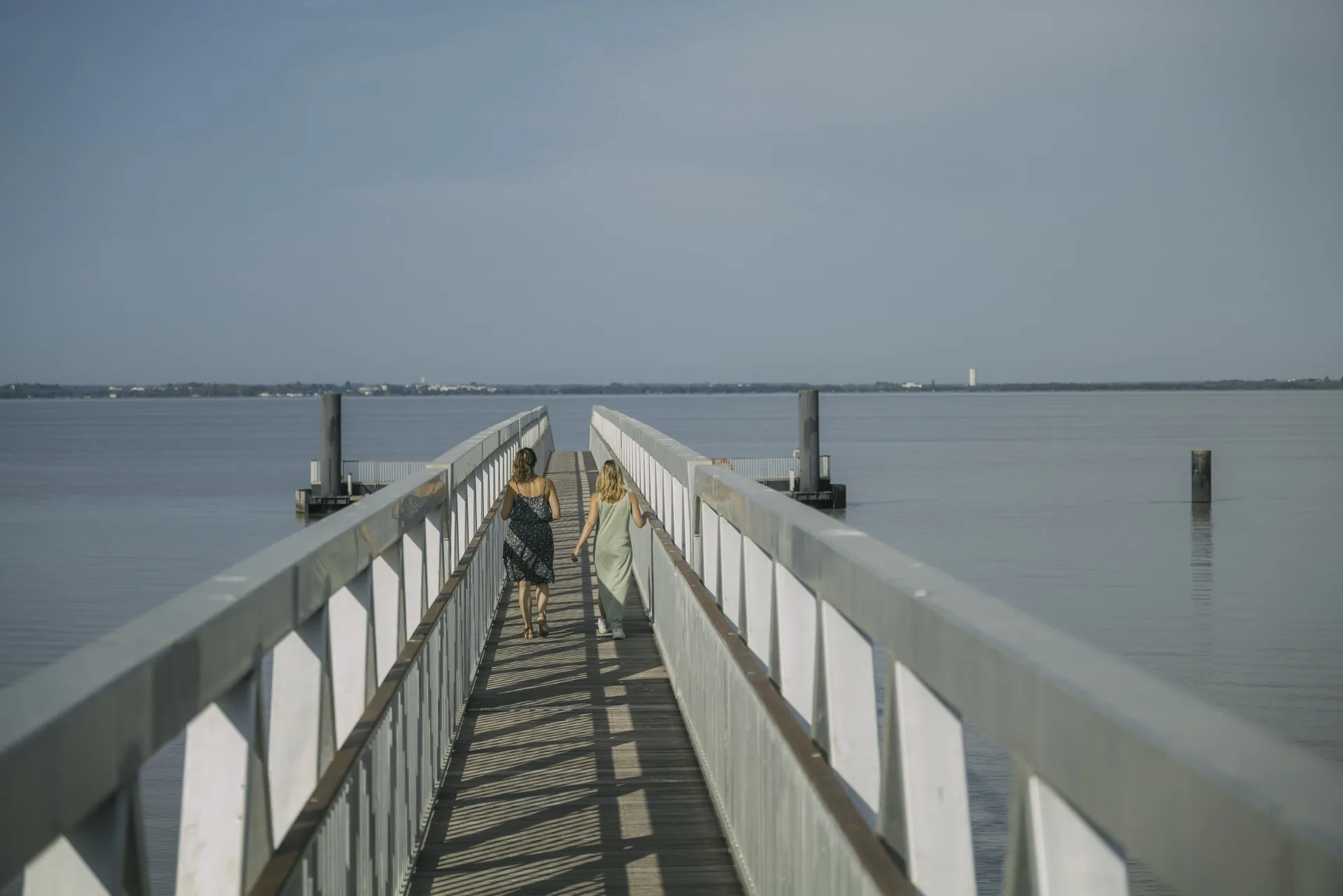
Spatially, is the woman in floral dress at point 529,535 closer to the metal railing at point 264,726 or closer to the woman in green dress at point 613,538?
the woman in green dress at point 613,538

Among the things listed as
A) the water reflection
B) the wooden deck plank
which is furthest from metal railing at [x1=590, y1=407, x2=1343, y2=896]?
the water reflection

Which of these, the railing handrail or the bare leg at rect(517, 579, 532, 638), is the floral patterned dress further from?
the railing handrail

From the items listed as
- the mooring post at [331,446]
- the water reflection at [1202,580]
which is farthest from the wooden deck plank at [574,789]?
the mooring post at [331,446]

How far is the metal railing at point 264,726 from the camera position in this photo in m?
2.10

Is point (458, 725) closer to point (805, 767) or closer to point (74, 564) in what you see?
point (805, 767)

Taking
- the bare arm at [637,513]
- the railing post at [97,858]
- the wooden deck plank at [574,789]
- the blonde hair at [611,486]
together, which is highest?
the railing post at [97,858]

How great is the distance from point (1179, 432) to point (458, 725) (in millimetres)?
137512

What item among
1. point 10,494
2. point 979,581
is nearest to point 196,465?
point 10,494

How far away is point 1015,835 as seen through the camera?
238 centimetres

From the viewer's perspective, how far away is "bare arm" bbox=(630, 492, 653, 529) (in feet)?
39.8

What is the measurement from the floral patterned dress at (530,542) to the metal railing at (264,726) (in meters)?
3.74

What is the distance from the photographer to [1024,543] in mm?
43562

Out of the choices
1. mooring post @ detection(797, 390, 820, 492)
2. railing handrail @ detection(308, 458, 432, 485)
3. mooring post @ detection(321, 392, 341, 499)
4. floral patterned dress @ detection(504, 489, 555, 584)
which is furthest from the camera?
→ railing handrail @ detection(308, 458, 432, 485)

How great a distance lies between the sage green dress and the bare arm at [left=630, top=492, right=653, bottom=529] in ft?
0.27
